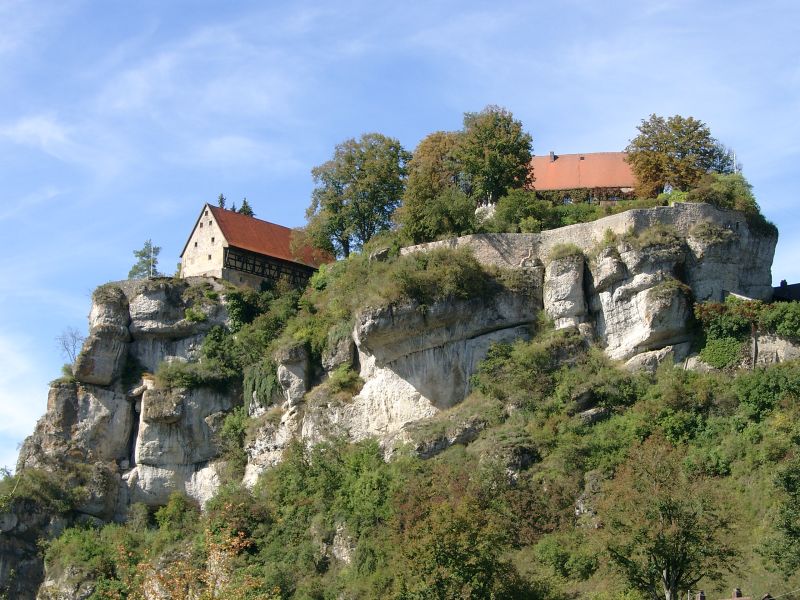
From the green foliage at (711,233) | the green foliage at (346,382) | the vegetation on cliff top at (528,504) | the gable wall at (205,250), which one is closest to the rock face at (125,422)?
the vegetation on cliff top at (528,504)

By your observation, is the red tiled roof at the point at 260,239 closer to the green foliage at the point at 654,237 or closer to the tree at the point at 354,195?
the tree at the point at 354,195

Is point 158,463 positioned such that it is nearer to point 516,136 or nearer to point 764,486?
point 516,136

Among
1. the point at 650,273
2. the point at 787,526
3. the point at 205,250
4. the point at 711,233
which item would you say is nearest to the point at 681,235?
the point at 711,233

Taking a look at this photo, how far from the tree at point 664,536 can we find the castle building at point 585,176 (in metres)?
20.0

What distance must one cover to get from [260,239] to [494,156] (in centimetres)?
1039

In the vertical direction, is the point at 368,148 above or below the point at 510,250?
above

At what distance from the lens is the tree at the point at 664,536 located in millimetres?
36375

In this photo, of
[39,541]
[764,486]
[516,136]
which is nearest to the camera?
[764,486]

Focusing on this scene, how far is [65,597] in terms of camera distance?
163 ft

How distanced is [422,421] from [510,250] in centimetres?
676

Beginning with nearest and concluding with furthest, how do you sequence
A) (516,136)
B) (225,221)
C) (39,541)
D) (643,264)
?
(643,264), (39,541), (516,136), (225,221)

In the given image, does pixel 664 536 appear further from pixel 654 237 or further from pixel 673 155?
pixel 673 155

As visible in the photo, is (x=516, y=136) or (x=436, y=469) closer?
(x=436, y=469)

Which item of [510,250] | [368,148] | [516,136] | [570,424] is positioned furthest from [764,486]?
[368,148]
